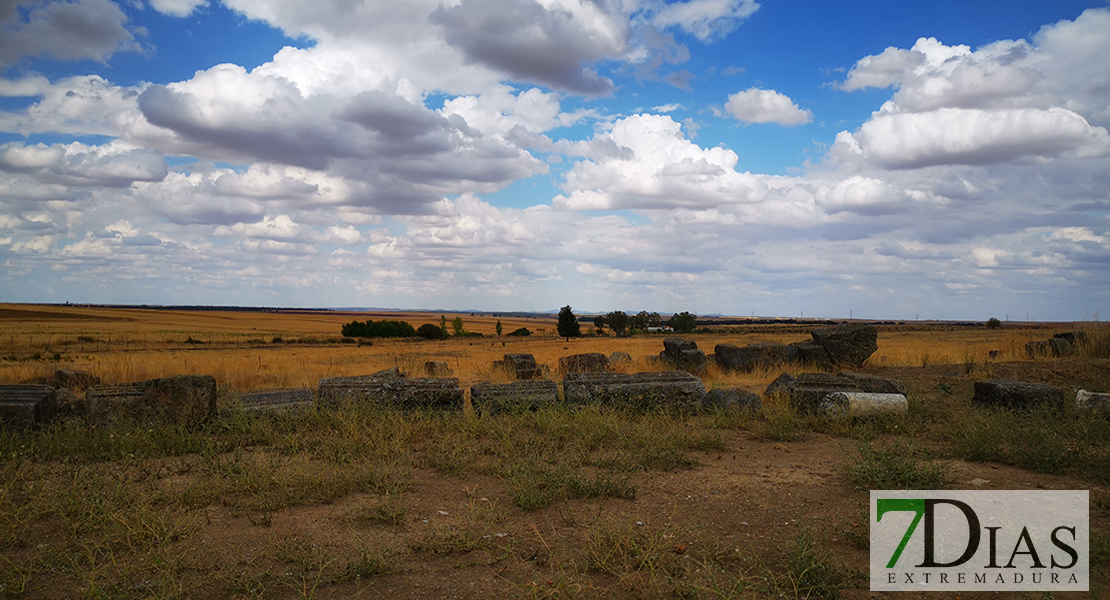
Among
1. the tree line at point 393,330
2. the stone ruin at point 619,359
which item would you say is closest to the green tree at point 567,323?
the tree line at point 393,330

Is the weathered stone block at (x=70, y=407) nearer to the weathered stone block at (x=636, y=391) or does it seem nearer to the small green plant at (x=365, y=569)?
the small green plant at (x=365, y=569)

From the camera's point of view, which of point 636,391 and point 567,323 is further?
point 567,323

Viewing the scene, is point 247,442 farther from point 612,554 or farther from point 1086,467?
point 1086,467

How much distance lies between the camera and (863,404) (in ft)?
27.4

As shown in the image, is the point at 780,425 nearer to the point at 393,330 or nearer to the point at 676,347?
the point at 676,347

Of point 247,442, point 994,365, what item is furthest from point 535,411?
point 994,365

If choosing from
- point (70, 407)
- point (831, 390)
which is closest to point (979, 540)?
point (831, 390)

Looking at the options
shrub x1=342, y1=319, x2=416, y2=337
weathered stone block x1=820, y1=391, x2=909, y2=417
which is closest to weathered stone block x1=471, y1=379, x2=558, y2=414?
weathered stone block x1=820, y1=391, x2=909, y2=417

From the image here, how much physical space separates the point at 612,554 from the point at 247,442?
205 inches

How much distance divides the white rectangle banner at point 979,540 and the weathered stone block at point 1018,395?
397 centimetres

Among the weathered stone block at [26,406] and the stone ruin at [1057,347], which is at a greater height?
the stone ruin at [1057,347]

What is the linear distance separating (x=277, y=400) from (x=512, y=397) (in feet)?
10.8

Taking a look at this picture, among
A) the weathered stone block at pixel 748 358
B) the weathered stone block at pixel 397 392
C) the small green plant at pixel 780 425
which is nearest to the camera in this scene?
the small green plant at pixel 780 425

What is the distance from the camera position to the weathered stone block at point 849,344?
15.3 metres
